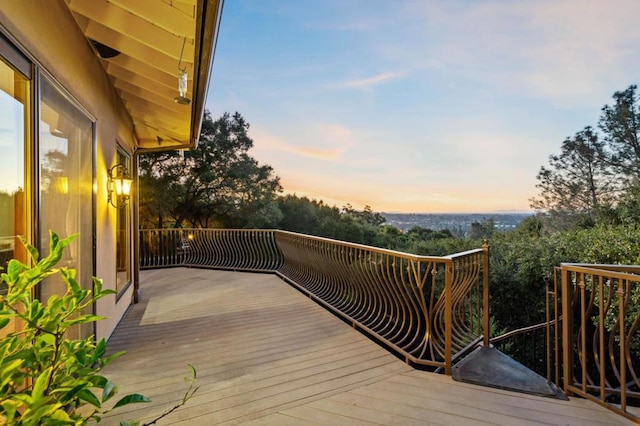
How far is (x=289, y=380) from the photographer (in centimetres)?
257

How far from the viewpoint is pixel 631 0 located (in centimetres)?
631

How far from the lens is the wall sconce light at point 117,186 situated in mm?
3679

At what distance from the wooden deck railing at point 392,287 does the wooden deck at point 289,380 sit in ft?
0.88

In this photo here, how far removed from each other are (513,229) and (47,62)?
15586 mm

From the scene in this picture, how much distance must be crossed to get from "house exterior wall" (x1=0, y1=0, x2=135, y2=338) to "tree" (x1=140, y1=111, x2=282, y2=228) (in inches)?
319

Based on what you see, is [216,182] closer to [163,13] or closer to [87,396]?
[163,13]

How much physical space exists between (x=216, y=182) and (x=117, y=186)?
31.5ft

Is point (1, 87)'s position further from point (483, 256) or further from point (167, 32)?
point (483, 256)

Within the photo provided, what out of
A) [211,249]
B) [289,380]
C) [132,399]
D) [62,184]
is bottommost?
[289,380]

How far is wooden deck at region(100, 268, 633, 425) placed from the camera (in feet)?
6.82

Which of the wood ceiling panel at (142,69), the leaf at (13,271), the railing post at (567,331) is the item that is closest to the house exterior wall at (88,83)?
the wood ceiling panel at (142,69)

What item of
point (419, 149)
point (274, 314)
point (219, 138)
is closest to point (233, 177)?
point (219, 138)

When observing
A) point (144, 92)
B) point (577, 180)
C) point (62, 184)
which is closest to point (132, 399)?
point (62, 184)

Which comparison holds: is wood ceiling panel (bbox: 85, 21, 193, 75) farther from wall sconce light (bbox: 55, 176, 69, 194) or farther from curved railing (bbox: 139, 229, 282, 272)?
curved railing (bbox: 139, 229, 282, 272)
